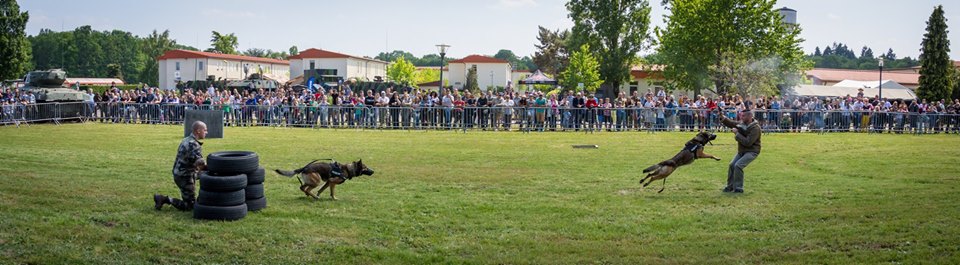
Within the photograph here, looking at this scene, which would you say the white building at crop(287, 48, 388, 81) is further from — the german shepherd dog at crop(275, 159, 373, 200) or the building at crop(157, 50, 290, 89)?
the german shepherd dog at crop(275, 159, 373, 200)

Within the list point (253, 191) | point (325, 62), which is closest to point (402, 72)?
point (325, 62)

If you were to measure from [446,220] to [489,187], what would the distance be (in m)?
3.71

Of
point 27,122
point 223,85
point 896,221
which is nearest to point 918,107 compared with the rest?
point 896,221

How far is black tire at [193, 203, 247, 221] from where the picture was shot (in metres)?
11.2

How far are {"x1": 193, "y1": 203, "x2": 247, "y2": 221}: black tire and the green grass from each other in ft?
0.45

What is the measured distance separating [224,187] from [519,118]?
2113 cm

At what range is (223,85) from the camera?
217 feet

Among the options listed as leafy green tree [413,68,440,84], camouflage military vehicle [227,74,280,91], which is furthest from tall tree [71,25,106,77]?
camouflage military vehicle [227,74,280,91]

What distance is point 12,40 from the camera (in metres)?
76.1

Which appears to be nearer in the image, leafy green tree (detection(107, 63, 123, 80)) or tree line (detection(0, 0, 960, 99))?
tree line (detection(0, 0, 960, 99))

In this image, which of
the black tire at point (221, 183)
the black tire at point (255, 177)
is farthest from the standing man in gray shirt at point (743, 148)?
the black tire at point (221, 183)

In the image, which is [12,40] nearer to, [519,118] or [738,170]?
[519,118]

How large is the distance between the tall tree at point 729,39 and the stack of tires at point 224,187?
5268 centimetres

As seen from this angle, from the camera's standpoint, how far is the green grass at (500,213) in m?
9.65
